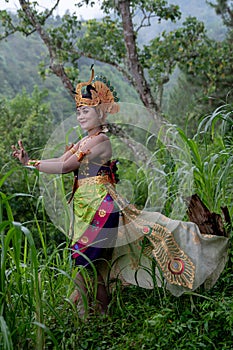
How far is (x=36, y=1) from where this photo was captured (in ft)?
16.3

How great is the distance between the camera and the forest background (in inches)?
68.3

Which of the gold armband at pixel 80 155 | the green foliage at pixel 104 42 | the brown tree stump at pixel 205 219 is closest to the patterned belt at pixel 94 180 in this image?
the gold armband at pixel 80 155

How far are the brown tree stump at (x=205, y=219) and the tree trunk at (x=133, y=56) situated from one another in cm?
281

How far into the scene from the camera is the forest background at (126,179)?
1.73 meters

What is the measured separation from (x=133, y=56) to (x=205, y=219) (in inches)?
118

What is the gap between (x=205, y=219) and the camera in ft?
6.67

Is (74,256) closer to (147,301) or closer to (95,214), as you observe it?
(95,214)

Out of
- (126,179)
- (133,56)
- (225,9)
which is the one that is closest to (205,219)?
(126,179)

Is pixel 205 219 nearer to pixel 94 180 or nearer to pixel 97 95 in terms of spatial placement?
pixel 94 180

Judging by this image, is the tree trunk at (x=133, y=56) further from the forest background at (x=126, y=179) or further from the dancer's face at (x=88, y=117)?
the dancer's face at (x=88, y=117)

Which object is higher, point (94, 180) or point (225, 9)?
point (225, 9)

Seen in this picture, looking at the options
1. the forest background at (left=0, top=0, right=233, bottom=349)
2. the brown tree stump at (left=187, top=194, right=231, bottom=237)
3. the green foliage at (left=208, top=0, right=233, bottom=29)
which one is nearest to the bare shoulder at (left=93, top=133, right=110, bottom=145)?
the forest background at (left=0, top=0, right=233, bottom=349)

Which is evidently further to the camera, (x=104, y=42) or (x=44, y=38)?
(x=104, y=42)

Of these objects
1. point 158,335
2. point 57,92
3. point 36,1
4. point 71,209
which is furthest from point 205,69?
point 57,92
